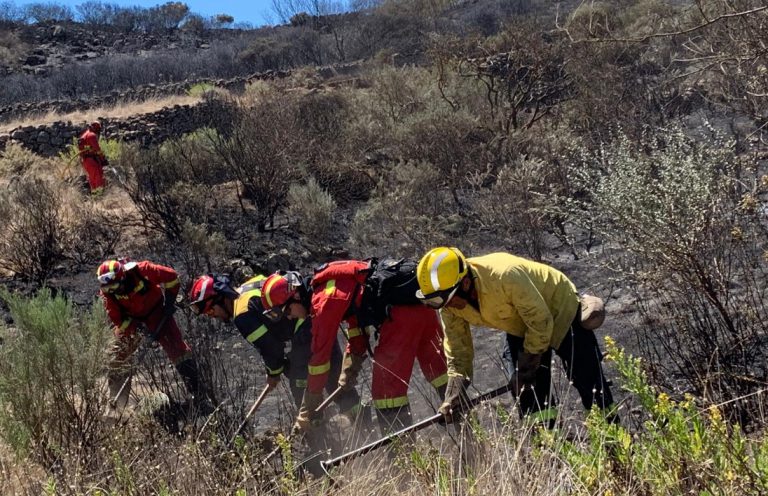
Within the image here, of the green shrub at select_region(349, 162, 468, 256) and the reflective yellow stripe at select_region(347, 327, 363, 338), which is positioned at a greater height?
the reflective yellow stripe at select_region(347, 327, 363, 338)

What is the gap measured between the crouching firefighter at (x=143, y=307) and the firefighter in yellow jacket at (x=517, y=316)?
2495 mm

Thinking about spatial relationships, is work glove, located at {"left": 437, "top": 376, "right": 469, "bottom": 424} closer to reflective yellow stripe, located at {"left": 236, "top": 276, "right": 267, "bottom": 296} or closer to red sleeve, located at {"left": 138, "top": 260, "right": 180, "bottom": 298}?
reflective yellow stripe, located at {"left": 236, "top": 276, "right": 267, "bottom": 296}

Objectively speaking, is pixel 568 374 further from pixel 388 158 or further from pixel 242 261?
pixel 388 158

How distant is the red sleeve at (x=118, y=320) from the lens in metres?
5.49

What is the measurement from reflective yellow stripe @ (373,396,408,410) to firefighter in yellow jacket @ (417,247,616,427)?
39 cm

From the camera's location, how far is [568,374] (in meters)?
3.58

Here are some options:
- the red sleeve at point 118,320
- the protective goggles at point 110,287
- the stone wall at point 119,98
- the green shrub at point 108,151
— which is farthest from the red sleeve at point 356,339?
the stone wall at point 119,98

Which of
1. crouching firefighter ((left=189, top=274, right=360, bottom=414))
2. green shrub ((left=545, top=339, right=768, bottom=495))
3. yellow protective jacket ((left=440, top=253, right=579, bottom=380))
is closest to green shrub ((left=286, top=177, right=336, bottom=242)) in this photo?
crouching firefighter ((left=189, top=274, right=360, bottom=414))

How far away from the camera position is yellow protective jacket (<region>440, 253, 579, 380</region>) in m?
3.24

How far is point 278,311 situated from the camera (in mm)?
4332

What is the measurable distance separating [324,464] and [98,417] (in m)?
1.65

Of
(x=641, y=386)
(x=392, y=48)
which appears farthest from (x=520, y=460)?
(x=392, y=48)

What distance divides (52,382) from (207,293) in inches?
43.0

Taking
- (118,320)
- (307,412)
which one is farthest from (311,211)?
(307,412)
